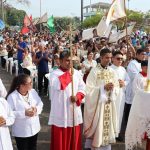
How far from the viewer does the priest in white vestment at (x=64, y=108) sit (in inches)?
207

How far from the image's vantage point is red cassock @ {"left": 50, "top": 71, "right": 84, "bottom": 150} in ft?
17.2

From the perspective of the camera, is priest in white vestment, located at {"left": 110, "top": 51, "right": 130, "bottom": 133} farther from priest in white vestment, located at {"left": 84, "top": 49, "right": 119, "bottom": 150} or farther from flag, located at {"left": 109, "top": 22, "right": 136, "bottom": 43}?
flag, located at {"left": 109, "top": 22, "right": 136, "bottom": 43}

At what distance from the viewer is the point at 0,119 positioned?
4207 millimetres

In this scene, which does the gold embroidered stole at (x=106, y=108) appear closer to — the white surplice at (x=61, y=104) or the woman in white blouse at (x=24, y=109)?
the white surplice at (x=61, y=104)

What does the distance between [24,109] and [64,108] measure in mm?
666

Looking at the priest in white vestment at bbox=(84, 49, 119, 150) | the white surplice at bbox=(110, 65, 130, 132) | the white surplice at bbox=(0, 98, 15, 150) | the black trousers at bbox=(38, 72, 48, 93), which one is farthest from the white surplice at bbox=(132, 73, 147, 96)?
the black trousers at bbox=(38, 72, 48, 93)

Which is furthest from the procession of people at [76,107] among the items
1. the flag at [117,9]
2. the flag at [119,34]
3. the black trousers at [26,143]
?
the flag at [119,34]

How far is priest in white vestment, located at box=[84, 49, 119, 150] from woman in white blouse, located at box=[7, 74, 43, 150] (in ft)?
3.29

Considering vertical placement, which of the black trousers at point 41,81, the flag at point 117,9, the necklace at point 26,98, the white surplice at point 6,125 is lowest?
the black trousers at point 41,81

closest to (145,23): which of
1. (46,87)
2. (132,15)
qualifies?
(132,15)

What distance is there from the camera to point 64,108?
528 centimetres

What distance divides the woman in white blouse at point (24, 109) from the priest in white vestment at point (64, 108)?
1.06ft

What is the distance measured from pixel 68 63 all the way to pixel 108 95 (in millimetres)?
991

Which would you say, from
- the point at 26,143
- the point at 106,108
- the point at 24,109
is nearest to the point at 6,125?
the point at 24,109
